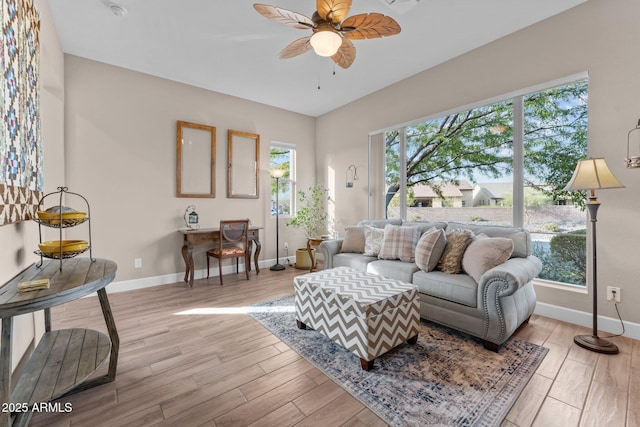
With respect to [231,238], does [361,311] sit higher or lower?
lower

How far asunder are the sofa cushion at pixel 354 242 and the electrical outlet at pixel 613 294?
7.45ft

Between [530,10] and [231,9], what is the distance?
2.76 m

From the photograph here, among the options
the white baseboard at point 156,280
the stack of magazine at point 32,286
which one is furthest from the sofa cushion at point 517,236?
the white baseboard at point 156,280

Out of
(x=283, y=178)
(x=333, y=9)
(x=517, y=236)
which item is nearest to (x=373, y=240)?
(x=517, y=236)

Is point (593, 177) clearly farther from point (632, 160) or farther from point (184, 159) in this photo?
point (184, 159)

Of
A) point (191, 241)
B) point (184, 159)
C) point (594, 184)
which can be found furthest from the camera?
Answer: point (184, 159)

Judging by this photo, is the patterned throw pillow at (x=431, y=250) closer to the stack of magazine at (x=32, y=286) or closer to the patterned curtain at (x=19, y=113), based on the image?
the stack of magazine at (x=32, y=286)

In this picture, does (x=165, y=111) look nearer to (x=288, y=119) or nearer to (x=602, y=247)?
(x=288, y=119)

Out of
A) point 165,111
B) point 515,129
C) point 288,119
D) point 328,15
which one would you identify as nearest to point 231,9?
point 328,15

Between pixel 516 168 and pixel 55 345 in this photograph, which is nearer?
pixel 55 345

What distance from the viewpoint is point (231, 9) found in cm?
250

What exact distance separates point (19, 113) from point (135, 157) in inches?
86.1

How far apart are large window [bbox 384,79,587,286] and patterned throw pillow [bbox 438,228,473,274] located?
81cm

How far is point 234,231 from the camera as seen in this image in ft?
12.8
